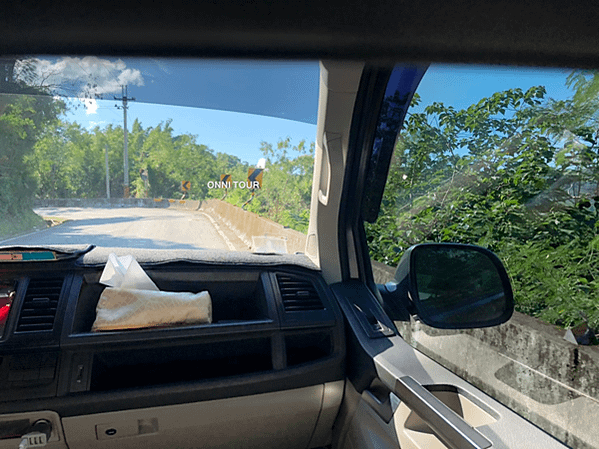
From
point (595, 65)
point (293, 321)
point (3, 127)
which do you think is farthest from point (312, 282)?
point (595, 65)

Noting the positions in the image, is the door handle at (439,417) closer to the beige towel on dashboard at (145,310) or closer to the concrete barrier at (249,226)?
the beige towel on dashboard at (145,310)

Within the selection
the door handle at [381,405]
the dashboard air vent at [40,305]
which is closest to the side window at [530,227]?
the door handle at [381,405]

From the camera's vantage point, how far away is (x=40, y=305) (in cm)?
201

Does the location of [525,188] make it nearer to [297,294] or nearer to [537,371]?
[537,371]

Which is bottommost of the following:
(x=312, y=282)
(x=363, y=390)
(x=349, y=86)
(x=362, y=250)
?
(x=363, y=390)

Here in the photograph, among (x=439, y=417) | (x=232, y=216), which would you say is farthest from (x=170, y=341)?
(x=439, y=417)

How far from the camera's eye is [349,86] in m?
2.04

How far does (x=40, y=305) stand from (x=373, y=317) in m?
1.66

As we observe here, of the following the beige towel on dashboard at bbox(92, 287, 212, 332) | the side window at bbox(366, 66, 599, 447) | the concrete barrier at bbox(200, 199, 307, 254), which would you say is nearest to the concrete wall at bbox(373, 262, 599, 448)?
the side window at bbox(366, 66, 599, 447)

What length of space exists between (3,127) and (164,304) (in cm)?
109

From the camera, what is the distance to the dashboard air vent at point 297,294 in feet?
7.60

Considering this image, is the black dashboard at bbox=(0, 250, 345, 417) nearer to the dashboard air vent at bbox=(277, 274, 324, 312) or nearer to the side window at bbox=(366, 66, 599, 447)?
the dashboard air vent at bbox=(277, 274, 324, 312)

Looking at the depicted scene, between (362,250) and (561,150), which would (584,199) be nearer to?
(561,150)

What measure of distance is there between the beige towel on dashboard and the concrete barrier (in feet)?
1.76
